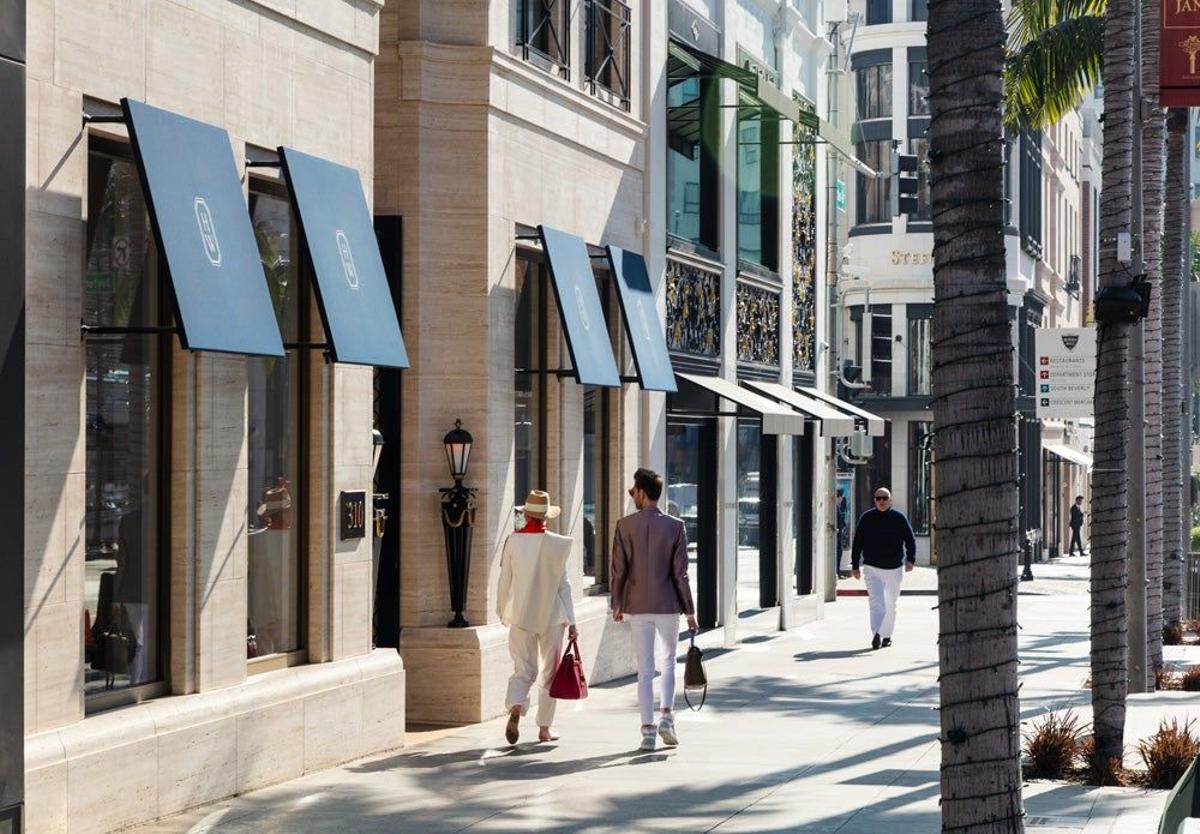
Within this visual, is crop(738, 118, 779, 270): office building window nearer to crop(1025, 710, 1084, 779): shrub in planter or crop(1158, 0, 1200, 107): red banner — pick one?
crop(1158, 0, 1200, 107): red banner

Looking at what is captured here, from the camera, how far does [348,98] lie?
1386 cm

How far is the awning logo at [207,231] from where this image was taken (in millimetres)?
11414

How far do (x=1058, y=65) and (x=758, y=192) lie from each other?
14.9 ft

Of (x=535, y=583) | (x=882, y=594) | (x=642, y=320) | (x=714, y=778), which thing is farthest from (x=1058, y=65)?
(x=714, y=778)

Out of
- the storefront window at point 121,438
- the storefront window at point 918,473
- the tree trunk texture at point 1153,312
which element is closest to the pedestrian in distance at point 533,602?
the storefront window at point 121,438

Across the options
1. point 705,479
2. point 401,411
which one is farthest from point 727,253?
point 401,411

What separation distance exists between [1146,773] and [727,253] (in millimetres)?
13250

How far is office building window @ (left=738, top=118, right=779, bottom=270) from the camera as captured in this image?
1035 inches

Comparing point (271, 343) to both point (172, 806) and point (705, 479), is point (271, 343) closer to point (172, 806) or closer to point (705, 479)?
point (172, 806)

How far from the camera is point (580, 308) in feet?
59.8

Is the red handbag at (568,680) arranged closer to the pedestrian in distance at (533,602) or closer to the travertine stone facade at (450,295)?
the pedestrian in distance at (533,602)

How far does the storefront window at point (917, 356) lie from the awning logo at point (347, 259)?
1584 inches

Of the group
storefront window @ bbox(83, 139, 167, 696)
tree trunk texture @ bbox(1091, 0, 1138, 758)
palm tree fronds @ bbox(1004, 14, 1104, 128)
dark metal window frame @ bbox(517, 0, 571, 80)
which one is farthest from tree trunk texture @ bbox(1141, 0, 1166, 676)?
storefront window @ bbox(83, 139, 167, 696)

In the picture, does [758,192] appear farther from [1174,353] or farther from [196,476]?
[196,476]
